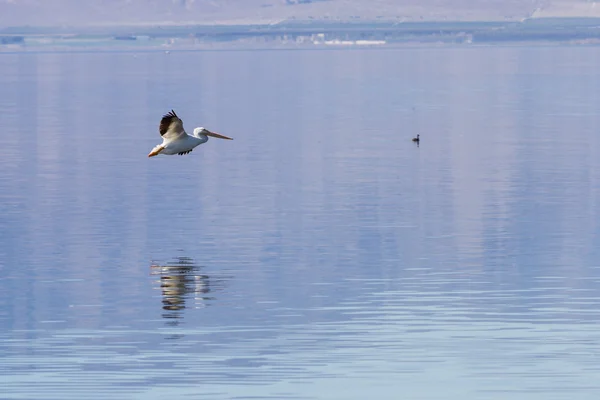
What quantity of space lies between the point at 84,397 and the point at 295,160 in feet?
91.0

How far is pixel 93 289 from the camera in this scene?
23875mm

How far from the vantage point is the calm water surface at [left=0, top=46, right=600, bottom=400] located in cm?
1859

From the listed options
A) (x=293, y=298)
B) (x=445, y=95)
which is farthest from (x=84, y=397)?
(x=445, y=95)

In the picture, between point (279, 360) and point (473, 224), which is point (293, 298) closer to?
point (279, 360)

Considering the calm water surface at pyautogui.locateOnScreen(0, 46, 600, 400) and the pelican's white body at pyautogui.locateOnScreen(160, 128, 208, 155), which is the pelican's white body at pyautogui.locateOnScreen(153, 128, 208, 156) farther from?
the calm water surface at pyautogui.locateOnScreen(0, 46, 600, 400)

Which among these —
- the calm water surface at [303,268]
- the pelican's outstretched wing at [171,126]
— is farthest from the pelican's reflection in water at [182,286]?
the pelican's outstretched wing at [171,126]

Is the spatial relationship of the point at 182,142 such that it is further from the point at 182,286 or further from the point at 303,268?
the point at 182,286

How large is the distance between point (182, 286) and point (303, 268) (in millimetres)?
2421

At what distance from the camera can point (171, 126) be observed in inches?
1082

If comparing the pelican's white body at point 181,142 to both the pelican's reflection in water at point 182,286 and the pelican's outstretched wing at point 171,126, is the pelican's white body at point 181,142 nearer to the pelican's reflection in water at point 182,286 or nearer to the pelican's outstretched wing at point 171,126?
the pelican's outstretched wing at point 171,126

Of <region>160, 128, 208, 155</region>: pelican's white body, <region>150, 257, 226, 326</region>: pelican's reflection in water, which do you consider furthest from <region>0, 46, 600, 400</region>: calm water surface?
<region>160, 128, 208, 155</region>: pelican's white body

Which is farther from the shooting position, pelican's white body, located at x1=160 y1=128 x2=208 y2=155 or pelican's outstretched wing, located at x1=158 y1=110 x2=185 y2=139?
pelican's white body, located at x1=160 y1=128 x2=208 y2=155

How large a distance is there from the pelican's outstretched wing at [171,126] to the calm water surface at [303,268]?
1.85 m

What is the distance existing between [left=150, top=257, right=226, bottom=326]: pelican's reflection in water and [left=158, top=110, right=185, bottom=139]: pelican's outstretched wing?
2.31 metres
